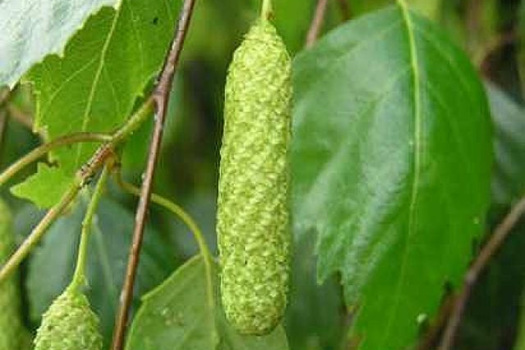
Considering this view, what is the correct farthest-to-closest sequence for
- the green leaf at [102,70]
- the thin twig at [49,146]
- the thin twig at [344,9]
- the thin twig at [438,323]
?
the thin twig at [438,323]
the thin twig at [344,9]
the green leaf at [102,70]
the thin twig at [49,146]

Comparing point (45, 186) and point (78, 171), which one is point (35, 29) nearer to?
point (78, 171)

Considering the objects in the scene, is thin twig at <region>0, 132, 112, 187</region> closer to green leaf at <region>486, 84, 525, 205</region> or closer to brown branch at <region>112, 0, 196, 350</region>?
brown branch at <region>112, 0, 196, 350</region>

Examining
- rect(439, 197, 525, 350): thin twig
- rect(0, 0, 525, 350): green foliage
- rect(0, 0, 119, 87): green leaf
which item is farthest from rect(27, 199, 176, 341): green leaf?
rect(0, 0, 119, 87): green leaf

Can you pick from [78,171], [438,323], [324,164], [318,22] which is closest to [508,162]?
[438,323]

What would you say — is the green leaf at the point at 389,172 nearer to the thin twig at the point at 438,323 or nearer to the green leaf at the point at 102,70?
the green leaf at the point at 102,70

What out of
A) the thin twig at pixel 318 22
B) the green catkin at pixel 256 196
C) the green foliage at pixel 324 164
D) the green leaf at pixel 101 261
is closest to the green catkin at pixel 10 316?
the green foliage at pixel 324 164

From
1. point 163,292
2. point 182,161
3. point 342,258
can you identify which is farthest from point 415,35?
point 182,161
